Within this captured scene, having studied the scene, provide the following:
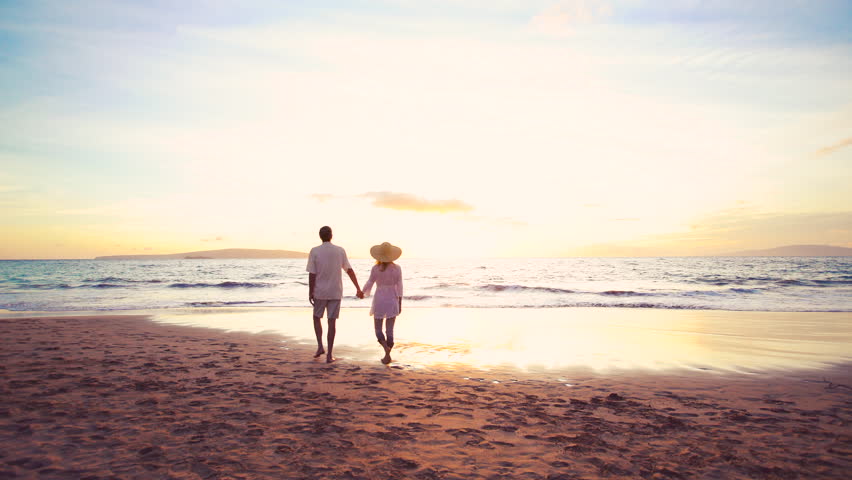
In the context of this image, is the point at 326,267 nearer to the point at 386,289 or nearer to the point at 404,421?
the point at 386,289

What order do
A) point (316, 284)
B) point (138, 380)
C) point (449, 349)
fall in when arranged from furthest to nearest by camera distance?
point (449, 349), point (316, 284), point (138, 380)

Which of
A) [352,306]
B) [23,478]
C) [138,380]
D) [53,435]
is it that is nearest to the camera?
[23,478]

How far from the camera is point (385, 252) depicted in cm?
820

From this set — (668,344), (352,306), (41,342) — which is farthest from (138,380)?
(352,306)

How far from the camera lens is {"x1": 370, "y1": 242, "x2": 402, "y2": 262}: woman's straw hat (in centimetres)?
819

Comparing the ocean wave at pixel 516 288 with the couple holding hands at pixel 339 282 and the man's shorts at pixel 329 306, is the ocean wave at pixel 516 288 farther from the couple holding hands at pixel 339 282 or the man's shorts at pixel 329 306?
the man's shorts at pixel 329 306

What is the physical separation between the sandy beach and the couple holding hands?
849 millimetres

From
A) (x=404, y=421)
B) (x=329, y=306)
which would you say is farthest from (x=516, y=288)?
(x=404, y=421)

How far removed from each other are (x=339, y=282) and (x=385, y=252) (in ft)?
3.56

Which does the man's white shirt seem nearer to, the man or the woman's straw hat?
the man

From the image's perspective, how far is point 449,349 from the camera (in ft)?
32.6

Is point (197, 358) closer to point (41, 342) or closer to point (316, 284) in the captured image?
point (316, 284)

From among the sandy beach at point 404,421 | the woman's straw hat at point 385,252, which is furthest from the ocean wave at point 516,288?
the woman's straw hat at point 385,252

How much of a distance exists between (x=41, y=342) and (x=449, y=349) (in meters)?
9.30
